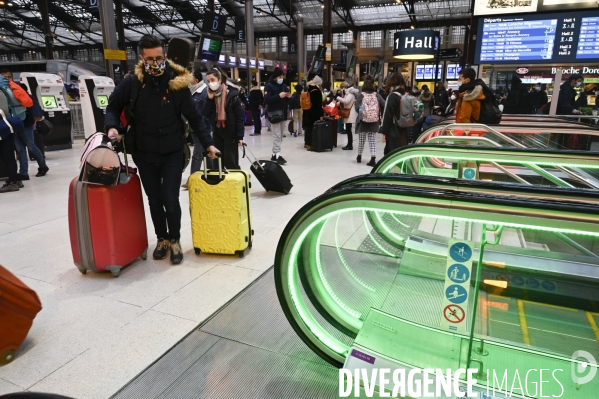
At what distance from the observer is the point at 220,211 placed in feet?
10.8

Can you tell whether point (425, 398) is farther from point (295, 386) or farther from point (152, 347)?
point (152, 347)

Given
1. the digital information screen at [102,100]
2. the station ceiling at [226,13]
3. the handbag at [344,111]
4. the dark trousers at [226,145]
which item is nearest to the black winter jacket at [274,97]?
the handbag at [344,111]

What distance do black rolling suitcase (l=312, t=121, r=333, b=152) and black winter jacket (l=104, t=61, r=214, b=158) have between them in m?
6.16

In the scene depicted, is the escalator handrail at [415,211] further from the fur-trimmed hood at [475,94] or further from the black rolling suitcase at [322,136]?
the black rolling suitcase at [322,136]

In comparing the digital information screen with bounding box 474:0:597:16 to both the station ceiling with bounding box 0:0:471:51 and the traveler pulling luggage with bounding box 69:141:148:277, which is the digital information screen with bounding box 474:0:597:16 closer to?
the traveler pulling luggage with bounding box 69:141:148:277

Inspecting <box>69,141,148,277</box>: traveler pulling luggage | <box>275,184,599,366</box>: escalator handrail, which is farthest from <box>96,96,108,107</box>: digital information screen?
<box>275,184,599,366</box>: escalator handrail

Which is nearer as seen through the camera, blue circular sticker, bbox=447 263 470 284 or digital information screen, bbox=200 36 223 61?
blue circular sticker, bbox=447 263 470 284

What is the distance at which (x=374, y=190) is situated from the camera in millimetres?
1527

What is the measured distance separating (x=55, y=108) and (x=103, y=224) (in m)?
8.39

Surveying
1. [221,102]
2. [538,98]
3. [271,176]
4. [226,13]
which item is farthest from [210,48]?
[226,13]

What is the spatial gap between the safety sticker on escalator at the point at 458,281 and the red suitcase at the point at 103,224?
237 centimetres

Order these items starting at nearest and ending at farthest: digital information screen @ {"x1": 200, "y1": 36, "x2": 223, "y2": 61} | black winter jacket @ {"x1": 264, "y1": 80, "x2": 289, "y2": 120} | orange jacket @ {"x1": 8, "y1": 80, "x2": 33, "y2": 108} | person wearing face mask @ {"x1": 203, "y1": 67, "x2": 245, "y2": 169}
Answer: person wearing face mask @ {"x1": 203, "y1": 67, "x2": 245, "y2": 169} < orange jacket @ {"x1": 8, "y1": 80, "x2": 33, "y2": 108} < black winter jacket @ {"x1": 264, "y1": 80, "x2": 289, "y2": 120} < digital information screen @ {"x1": 200, "y1": 36, "x2": 223, "y2": 61}

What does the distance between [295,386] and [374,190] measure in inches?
41.6

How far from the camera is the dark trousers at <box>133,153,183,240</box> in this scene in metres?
3.15
